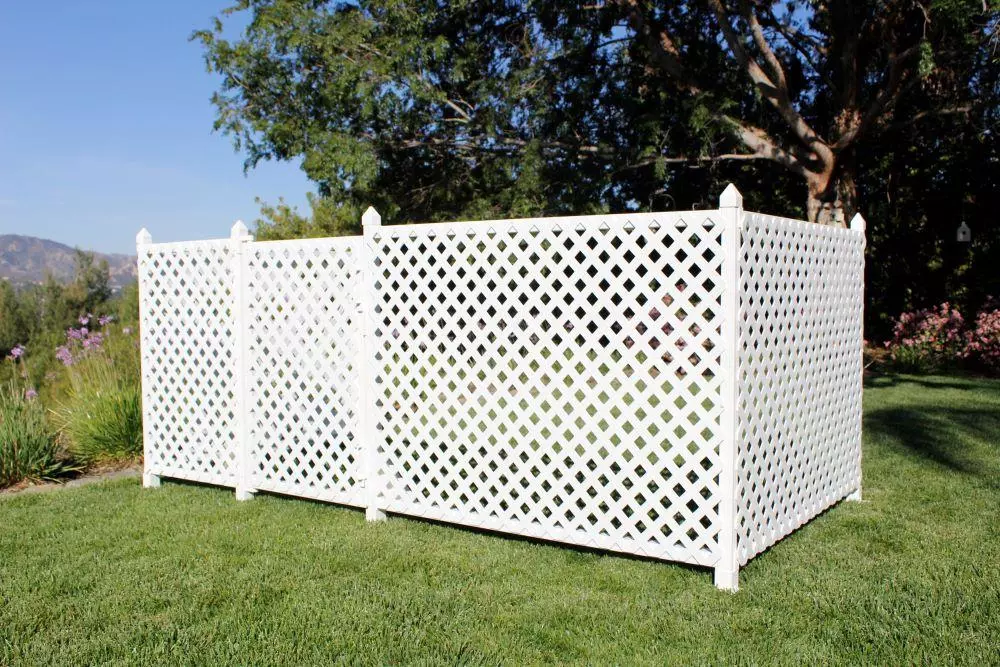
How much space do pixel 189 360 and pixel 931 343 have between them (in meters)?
11.6

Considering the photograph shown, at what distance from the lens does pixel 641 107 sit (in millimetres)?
11273

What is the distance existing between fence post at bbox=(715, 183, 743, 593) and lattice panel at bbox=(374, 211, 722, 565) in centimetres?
5

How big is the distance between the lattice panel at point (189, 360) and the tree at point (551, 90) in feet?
15.9

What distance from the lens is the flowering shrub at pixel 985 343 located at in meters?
12.1

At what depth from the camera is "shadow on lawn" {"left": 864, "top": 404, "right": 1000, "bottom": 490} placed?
6344 millimetres

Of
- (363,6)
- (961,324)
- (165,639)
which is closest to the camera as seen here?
(165,639)

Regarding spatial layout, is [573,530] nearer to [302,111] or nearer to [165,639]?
[165,639]

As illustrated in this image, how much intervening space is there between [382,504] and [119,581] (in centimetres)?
156

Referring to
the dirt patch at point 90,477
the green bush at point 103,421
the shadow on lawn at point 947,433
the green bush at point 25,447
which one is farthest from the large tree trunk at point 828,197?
the green bush at point 25,447

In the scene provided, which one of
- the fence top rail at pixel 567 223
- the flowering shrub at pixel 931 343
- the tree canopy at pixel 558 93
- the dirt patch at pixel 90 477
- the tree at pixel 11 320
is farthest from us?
the tree at pixel 11 320

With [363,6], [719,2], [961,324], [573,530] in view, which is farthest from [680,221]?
[961,324]

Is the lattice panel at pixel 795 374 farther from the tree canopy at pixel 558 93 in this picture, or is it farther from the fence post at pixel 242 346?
the tree canopy at pixel 558 93

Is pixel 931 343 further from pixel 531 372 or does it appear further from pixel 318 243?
pixel 318 243

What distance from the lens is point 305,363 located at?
5.37 meters
